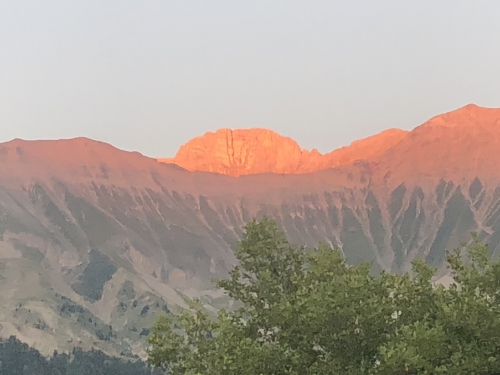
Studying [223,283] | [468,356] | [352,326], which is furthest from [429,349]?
[223,283]

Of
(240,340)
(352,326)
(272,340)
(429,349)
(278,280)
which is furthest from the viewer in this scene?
(278,280)

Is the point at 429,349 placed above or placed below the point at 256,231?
below

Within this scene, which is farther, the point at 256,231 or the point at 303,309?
the point at 256,231

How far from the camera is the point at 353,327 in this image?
23.0 meters

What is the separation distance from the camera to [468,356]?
21.5m

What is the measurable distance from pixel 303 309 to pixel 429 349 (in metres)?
4.71

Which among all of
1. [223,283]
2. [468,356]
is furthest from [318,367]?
[223,283]

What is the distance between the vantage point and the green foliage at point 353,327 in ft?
70.7

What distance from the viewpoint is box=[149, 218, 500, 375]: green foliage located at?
70.7 feet

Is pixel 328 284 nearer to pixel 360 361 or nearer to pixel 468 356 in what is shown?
pixel 360 361

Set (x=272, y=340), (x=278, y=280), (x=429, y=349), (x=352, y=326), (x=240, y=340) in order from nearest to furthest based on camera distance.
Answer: (x=429, y=349), (x=352, y=326), (x=240, y=340), (x=272, y=340), (x=278, y=280)

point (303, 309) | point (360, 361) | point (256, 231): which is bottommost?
point (360, 361)

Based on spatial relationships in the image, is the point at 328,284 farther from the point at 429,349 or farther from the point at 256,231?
the point at 256,231

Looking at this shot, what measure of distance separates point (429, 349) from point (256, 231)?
1100cm
